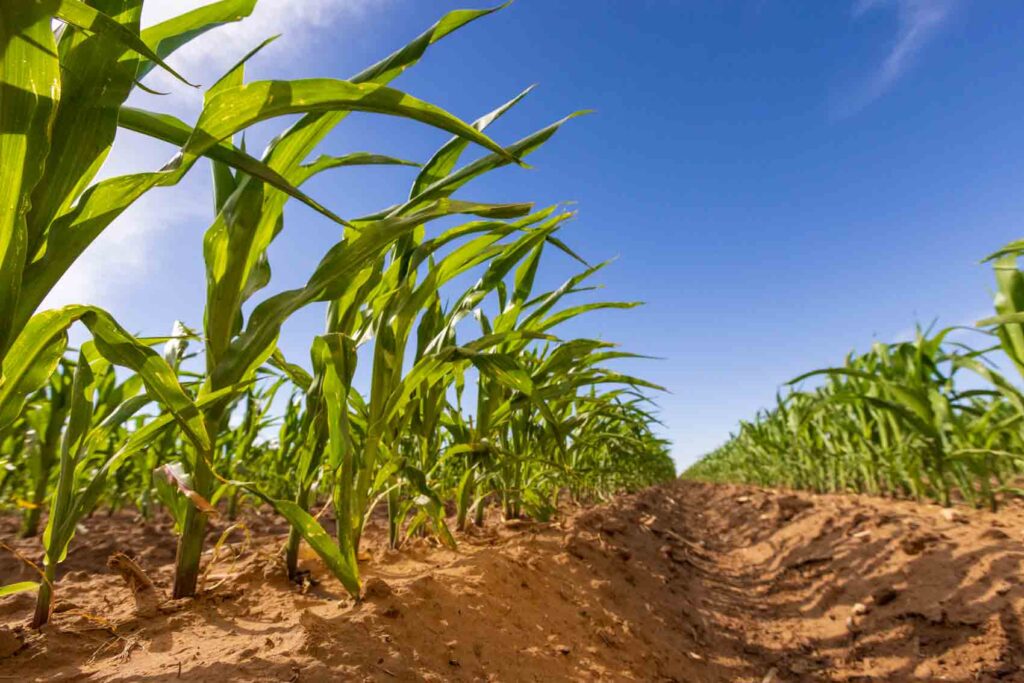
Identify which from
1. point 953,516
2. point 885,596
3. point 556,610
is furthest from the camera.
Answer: point 953,516

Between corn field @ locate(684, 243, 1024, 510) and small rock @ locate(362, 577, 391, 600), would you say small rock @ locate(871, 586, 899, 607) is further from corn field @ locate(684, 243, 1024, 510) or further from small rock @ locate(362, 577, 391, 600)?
small rock @ locate(362, 577, 391, 600)

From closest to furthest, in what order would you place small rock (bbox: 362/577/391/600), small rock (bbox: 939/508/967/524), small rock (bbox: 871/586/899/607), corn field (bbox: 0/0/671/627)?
corn field (bbox: 0/0/671/627) → small rock (bbox: 362/577/391/600) → small rock (bbox: 871/586/899/607) → small rock (bbox: 939/508/967/524)

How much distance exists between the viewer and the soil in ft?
2.57

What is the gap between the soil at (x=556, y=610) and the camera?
78 cm

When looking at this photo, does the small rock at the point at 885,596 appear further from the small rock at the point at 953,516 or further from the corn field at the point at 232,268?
the corn field at the point at 232,268

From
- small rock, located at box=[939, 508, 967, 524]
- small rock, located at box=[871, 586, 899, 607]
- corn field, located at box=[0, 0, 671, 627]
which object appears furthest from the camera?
small rock, located at box=[939, 508, 967, 524]

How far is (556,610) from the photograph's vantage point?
1.39 metres

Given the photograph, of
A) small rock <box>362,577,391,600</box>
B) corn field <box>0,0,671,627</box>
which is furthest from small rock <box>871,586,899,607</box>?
small rock <box>362,577,391,600</box>

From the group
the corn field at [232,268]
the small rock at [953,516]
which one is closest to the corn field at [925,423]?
the small rock at [953,516]

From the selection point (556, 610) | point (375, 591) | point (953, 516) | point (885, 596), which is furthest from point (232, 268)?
point (953, 516)

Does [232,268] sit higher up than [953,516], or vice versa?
[232,268]

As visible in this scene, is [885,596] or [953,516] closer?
[885,596]

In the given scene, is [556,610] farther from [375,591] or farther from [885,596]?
[885,596]

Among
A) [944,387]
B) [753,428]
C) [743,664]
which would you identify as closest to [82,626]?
[743,664]
